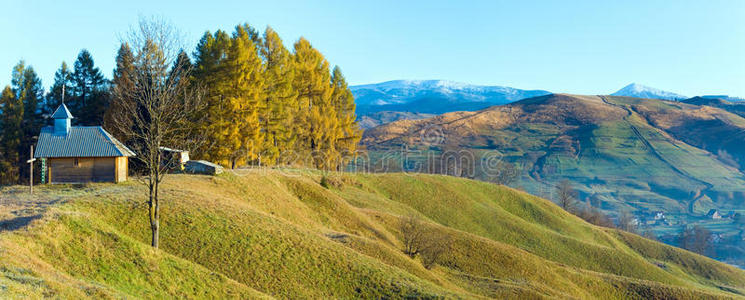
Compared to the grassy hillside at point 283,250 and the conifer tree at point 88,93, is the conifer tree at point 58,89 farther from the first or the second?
the grassy hillside at point 283,250

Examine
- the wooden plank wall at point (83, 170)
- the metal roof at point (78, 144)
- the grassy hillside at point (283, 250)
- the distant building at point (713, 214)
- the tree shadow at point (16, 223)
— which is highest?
the metal roof at point (78, 144)

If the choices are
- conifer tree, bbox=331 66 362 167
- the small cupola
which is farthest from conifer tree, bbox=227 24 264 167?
conifer tree, bbox=331 66 362 167

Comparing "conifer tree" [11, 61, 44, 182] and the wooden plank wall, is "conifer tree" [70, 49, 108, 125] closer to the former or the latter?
"conifer tree" [11, 61, 44, 182]

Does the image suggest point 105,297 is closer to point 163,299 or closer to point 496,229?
point 163,299

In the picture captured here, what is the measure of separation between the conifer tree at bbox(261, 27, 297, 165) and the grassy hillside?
4584 millimetres

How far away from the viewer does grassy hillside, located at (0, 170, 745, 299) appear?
1761 centimetres

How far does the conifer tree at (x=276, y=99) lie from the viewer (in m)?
49.6

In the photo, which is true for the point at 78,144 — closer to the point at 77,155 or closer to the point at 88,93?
the point at 77,155

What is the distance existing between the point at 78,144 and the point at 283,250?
788 inches

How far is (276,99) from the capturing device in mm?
50594

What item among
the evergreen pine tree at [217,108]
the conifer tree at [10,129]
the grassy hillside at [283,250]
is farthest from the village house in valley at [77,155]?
the conifer tree at [10,129]

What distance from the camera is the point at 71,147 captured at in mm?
33781

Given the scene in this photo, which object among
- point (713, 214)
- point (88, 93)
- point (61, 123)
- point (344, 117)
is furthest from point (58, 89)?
point (713, 214)

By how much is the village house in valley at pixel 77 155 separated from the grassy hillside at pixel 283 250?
158 centimetres
